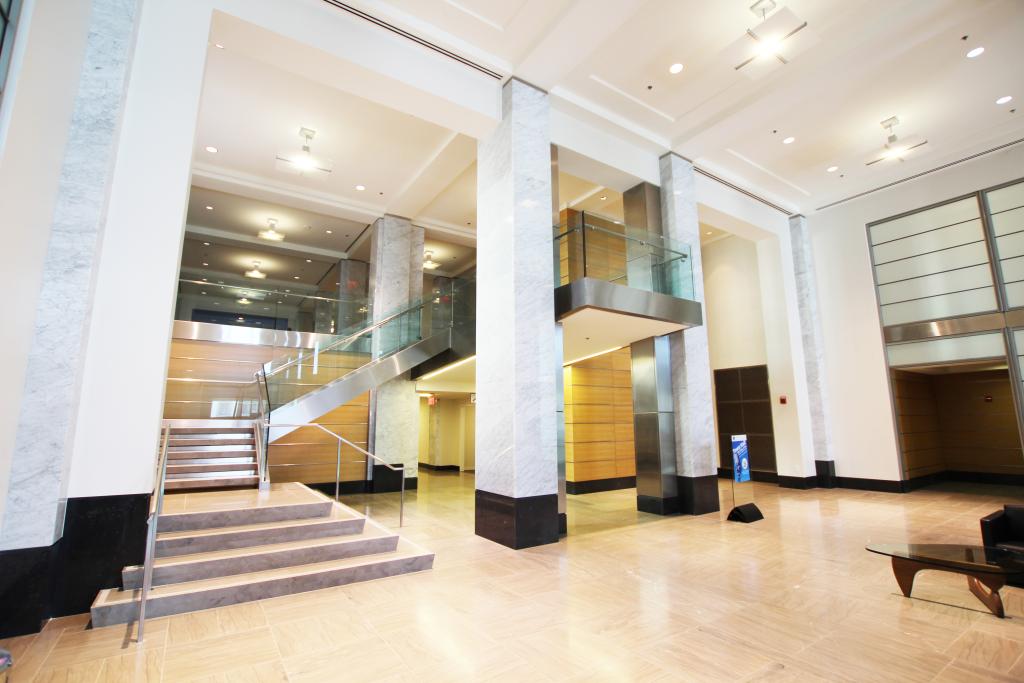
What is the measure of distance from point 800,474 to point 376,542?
9.84m

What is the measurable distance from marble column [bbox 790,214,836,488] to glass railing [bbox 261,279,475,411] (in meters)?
8.19

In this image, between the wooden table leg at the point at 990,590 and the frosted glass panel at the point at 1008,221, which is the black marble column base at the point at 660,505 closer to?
the wooden table leg at the point at 990,590

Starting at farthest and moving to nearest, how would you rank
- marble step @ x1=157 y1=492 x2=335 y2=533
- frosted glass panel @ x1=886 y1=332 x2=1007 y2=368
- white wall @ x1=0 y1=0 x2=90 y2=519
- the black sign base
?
frosted glass panel @ x1=886 y1=332 x2=1007 y2=368, the black sign base, marble step @ x1=157 y1=492 x2=335 y2=533, white wall @ x1=0 y1=0 x2=90 y2=519

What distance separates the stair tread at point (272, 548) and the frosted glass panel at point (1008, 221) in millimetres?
11810

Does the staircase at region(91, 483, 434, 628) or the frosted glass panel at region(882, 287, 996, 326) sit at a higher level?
the frosted glass panel at region(882, 287, 996, 326)

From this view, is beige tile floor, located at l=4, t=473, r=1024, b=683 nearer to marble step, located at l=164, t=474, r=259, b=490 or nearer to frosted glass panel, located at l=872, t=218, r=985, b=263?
marble step, located at l=164, t=474, r=259, b=490

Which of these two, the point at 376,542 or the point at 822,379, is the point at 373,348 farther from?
the point at 822,379

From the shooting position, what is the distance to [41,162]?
372 centimetres

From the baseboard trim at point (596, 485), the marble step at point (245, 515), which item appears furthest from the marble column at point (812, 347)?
the marble step at point (245, 515)

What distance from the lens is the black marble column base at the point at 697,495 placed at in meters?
7.73

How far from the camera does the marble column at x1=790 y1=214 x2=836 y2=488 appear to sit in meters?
10.9

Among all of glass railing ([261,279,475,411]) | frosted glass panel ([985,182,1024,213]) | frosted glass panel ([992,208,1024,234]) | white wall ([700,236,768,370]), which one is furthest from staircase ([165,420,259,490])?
frosted glass panel ([985,182,1024,213])

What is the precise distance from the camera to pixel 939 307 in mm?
9547

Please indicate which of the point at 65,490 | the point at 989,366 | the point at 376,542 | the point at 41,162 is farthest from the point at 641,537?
the point at 989,366
